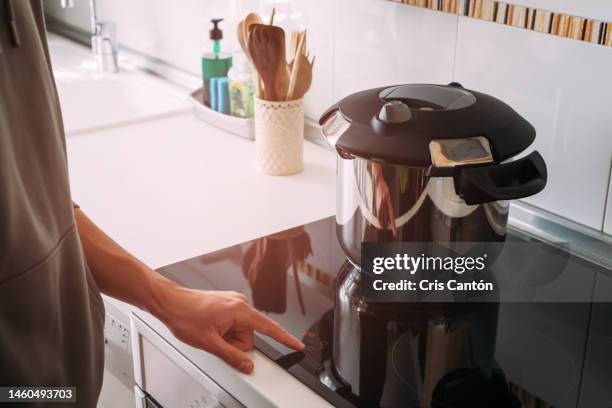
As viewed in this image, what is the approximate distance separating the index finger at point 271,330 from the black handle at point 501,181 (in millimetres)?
278

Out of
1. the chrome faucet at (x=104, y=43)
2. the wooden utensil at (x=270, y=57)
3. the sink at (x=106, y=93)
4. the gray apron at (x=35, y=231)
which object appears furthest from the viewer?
the chrome faucet at (x=104, y=43)

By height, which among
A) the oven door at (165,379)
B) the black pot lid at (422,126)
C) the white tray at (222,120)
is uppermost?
the black pot lid at (422,126)

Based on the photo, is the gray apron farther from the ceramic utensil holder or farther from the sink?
the sink

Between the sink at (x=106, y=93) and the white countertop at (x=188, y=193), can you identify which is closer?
the white countertop at (x=188, y=193)

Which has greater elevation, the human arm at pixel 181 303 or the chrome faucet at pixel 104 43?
the chrome faucet at pixel 104 43

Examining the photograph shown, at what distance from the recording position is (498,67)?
4.29 feet

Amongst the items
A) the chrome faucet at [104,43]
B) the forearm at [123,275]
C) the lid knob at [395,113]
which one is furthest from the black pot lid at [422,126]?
the chrome faucet at [104,43]

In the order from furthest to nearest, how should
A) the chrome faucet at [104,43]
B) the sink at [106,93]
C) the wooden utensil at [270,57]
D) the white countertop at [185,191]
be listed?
1. the chrome faucet at [104,43]
2. the sink at [106,93]
3. the wooden utensil at [270,57]
4. the white countertop at [185,191]

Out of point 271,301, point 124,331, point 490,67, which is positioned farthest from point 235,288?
point 490,67

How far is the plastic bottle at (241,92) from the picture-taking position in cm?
178

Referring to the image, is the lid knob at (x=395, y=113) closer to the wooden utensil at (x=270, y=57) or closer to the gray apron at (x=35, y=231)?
the gray apron at (x=35, y=231)

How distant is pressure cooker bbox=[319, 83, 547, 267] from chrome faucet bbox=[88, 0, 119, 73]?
1305 mm

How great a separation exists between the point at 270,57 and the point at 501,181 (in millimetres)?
629

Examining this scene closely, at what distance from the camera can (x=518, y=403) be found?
2.96 feet
